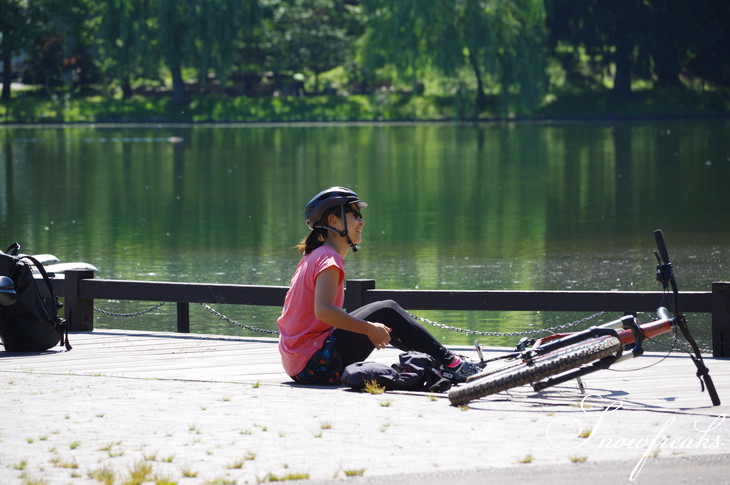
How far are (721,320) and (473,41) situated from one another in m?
60.6

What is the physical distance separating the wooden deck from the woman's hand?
1.10 ft

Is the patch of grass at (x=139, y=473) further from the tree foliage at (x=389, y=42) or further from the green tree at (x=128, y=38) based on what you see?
the green tree at (x=128, y=38)

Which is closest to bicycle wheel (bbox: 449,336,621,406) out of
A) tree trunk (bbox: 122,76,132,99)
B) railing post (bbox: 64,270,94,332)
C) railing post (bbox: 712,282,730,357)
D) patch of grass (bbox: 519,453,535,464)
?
patch of grass (bbox: 519,453,535,464)

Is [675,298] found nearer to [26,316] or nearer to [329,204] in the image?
[329,204]

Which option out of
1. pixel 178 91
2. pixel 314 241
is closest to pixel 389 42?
pixel 178 91

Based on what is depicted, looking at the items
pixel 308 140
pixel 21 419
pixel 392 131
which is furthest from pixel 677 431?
pixel 392 131

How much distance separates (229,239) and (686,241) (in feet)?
29.4

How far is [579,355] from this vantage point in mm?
6961

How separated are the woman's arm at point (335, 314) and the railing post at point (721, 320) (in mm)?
3123

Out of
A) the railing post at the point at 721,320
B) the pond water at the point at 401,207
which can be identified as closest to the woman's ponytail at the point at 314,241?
the railing post at the point at 721,320

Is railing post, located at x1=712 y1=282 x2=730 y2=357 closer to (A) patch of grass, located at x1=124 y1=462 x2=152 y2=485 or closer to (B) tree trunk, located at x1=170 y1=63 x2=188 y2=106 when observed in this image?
(A) patch of grass, located at x1=124 y1=462 x2=152 y2=485

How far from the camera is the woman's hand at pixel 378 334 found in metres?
7.44

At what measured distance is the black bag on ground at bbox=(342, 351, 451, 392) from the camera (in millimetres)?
7723

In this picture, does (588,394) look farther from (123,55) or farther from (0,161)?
(123,55)
